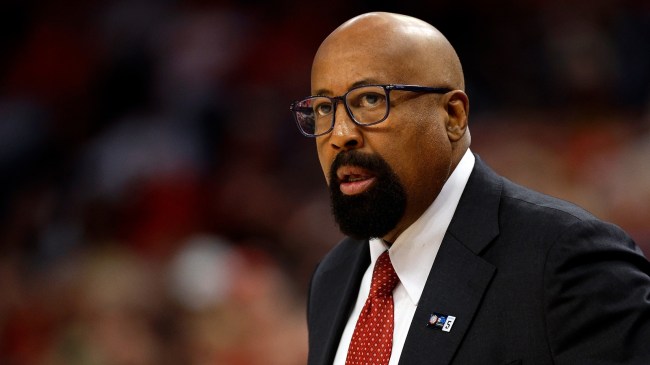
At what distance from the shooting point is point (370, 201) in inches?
78.7

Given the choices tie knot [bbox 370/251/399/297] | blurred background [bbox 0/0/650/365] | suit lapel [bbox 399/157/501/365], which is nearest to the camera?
suit lapel [bbox 399/157/501/365]

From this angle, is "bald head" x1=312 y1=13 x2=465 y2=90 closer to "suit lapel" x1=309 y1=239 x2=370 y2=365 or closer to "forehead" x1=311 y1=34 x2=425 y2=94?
"forehead" x1=311 y1=34 x2=425 y2=94

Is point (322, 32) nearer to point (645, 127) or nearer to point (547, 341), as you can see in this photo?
point (645, 127)

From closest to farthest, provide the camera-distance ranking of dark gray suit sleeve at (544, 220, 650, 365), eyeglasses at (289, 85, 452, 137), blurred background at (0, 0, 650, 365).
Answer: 1. dark gray suit sleeve at (544, 220, 650, 365)
2. eyeglasses at (289, 85, 452, 137)
3. blurred background at (0, 0, 650, 365)

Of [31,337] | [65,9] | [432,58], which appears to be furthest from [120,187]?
[432,58]

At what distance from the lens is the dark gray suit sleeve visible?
1.66m

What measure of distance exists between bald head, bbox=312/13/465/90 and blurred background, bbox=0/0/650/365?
5.40 feet

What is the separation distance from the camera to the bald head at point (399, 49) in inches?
78.9

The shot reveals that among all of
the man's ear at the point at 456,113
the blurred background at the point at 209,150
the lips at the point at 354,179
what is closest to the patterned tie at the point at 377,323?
the lips at the point at 354,179

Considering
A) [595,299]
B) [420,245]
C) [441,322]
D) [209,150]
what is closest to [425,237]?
[420,245]

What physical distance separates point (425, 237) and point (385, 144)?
234 millimetres

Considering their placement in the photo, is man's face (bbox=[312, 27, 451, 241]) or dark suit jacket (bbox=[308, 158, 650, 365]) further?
man's face (bbox=[312, 27, 451, 241])

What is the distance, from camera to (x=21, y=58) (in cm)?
518

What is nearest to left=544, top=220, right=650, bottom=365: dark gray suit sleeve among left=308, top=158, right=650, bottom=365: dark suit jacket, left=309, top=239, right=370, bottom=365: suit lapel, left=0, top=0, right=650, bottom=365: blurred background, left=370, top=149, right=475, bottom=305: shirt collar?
left=308, top=158, right=650, bottom=365: dark suit jacket
